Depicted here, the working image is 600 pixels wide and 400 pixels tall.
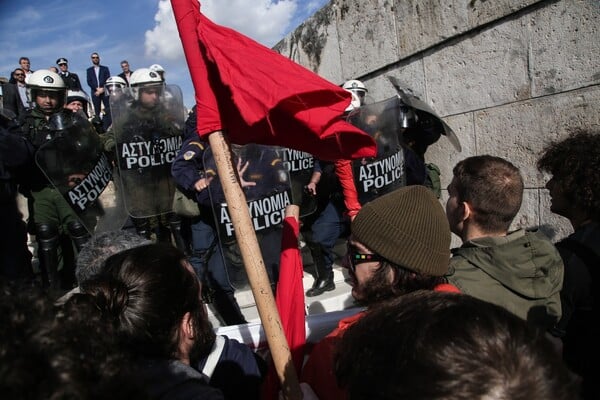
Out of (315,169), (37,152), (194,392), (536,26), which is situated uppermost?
(536,26)

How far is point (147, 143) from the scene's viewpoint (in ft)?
11.7

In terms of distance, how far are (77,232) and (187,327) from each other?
3.12 meters

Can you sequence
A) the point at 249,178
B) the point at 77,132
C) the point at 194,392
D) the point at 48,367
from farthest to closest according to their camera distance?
the point at 77,132, the point at 249,178, the point at 194,392, the point at 48,367

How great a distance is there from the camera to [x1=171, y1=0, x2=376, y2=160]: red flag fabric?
116 centimetres

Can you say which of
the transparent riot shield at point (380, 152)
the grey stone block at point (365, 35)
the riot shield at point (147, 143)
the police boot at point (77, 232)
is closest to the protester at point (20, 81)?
the police boot at point (77, 232)

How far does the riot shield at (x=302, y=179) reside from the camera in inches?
150

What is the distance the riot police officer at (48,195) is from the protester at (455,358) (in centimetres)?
353

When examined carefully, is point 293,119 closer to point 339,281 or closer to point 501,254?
point 501,254

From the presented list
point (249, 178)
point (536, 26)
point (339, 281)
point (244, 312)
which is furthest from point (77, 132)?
point (536, 26)

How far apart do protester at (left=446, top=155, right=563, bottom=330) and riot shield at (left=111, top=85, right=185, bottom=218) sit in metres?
2.66

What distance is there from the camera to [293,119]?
1234 millimetres

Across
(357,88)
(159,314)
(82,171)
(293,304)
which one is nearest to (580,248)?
(293,304)

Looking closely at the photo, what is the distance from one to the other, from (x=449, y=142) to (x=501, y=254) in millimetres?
2797

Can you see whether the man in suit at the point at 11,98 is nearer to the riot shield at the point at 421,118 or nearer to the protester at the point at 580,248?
the riot shield at the point at 421,118
